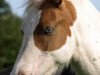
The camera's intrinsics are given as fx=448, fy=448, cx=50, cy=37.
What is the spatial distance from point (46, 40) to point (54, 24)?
0.25m

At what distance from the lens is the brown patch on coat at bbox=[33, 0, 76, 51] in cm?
627

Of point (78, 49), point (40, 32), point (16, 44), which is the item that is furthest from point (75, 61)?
point (16, 44)

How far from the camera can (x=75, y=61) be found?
6.43 meters

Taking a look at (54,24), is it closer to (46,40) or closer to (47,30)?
(47,30)

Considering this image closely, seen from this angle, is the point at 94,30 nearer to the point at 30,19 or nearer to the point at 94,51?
the point at 94,51

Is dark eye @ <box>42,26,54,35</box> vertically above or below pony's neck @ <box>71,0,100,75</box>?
above

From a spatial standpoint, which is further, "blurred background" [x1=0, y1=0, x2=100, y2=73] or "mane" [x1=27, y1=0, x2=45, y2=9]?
"blurred background" [x1=0, y1=0, x2=100, y2=73]

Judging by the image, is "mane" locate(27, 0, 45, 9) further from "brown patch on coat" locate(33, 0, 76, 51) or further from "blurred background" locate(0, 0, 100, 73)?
"blurred background" locate(0, 0, 100, 73)

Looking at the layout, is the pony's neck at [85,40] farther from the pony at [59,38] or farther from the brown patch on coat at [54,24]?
the brown patch on coat at [54,24]

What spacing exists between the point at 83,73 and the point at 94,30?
0.64m

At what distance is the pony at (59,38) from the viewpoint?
621 cm

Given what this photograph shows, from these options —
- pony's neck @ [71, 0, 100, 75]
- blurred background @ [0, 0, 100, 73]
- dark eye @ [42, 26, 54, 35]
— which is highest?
dark eye @ [42, 26, 54, 35]

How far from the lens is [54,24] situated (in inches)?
249

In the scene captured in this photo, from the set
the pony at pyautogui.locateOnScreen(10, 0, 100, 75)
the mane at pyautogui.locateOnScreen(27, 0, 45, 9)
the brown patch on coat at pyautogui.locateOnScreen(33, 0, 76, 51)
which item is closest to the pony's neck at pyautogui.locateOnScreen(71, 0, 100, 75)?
the pony at pyautogui.locateOnScreen(10, 0, 100, 75)
